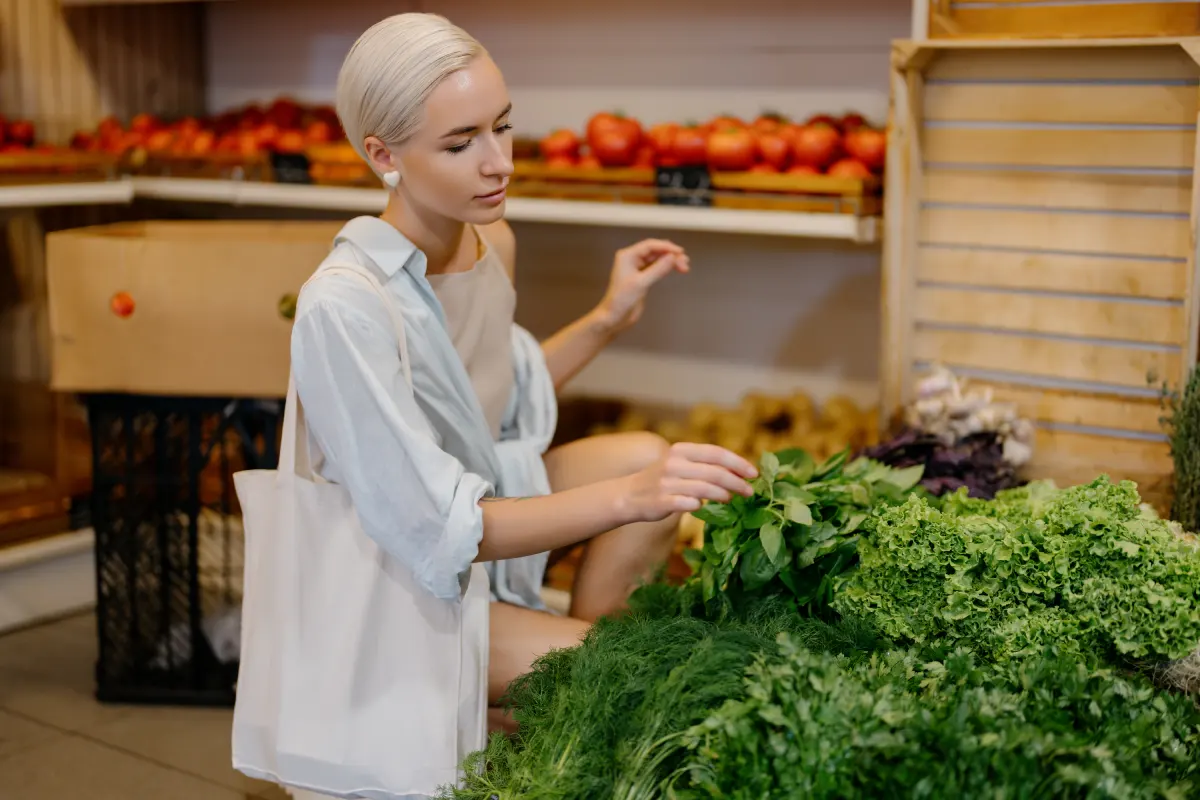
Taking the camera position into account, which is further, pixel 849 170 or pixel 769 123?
pixel 769 123

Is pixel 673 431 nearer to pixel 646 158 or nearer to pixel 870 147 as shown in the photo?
pixel 646 158

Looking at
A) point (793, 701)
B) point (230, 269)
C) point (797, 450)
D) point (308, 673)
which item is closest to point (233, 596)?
point (230, 269)

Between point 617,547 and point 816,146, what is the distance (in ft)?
3.31

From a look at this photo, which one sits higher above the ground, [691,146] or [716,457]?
[691,146]

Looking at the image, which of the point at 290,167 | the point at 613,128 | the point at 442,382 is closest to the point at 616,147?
the point at 613,128

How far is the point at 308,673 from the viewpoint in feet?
6.07

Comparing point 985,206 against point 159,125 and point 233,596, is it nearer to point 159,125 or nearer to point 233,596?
point 233,596

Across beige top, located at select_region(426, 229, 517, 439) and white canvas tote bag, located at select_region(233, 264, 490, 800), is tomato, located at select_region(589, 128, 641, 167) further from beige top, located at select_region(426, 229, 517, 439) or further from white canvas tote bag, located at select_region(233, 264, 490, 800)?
white canvas tote bag, located at select_region(233, 264, 490, 800)

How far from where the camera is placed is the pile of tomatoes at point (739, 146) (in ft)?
8.80

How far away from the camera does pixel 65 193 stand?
3262 mm

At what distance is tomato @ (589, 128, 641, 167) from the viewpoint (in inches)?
114

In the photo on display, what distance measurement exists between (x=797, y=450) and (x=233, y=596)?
4.74 feet

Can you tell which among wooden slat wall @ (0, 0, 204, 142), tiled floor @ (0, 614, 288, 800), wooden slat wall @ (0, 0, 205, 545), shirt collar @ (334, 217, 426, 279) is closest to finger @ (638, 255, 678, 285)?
shirt collar @ (334, 217, 426, 279)

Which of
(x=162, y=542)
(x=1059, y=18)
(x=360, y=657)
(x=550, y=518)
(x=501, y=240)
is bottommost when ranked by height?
(x=162, y=542)
